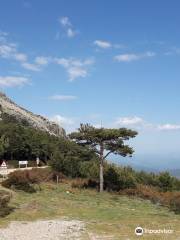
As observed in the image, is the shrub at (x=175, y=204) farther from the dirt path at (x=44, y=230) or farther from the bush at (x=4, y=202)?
the bush at (x=4, y=202)

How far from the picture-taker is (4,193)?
34844 mm

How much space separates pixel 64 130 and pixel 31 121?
26.0 m

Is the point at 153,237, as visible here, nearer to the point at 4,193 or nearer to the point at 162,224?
the point at 162,224

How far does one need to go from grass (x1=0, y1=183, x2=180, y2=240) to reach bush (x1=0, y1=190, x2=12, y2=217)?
1.51ft

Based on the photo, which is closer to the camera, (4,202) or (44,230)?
(44,230)

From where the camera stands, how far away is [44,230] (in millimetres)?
23500

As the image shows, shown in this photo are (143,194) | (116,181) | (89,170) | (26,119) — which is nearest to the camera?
(143,194)

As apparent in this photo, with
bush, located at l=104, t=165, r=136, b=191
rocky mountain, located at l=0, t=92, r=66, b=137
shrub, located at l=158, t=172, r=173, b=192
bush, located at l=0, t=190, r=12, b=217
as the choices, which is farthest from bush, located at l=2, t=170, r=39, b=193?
rocky mountain, located at l=0, t=92, r=66, b=137

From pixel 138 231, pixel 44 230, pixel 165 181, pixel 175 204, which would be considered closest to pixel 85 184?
pixel 175 204

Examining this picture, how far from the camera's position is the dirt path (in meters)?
21.8

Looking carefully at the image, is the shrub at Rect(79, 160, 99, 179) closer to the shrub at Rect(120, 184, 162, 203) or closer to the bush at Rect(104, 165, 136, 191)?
the bush at Rect(104, 165, 136, 191)

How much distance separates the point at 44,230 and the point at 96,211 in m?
8.33

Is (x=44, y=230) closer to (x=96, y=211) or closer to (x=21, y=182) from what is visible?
(x=96, y=211)

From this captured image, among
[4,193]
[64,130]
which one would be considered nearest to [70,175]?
[4,193]
